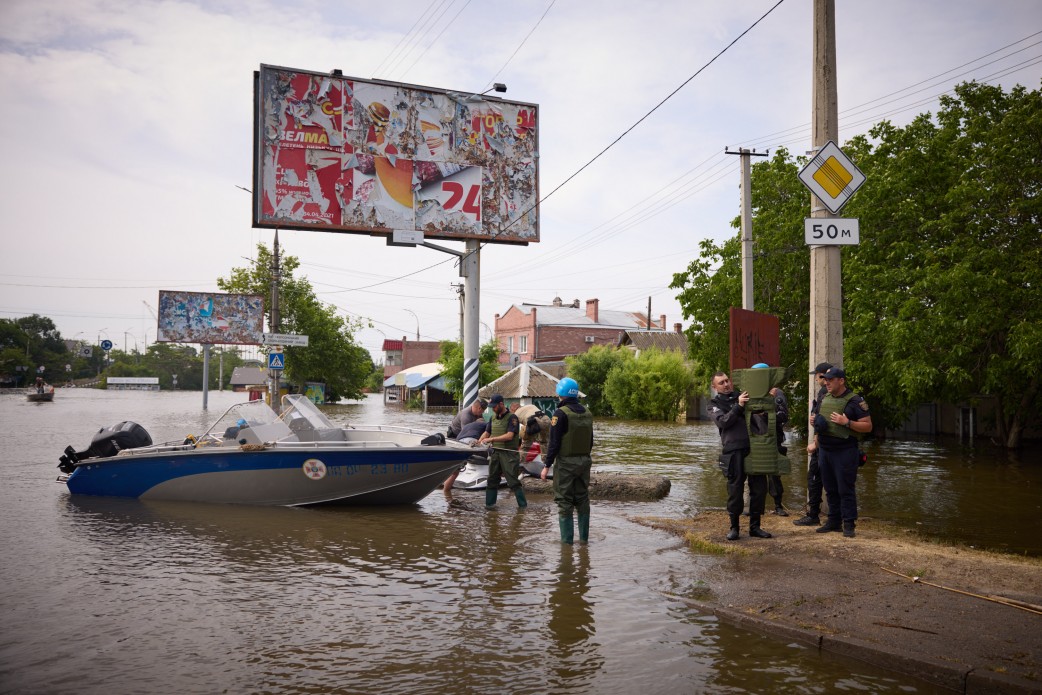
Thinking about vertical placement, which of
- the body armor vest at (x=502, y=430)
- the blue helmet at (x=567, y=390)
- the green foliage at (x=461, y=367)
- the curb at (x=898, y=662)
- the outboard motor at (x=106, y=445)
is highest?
the green foliage at (x=461, y=367)

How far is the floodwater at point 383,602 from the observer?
15.4 feet

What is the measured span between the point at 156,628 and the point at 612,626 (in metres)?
3.30

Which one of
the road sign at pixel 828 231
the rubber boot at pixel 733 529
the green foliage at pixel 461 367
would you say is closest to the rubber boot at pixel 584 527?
the rubber boot at pixel 733 529

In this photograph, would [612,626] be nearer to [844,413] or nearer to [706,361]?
[844,413]

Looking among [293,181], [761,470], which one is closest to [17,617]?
[761,470]

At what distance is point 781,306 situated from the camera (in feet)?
83.0

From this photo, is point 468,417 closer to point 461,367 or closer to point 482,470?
point 482,470

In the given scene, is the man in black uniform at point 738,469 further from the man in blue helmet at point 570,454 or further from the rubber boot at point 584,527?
the rubber boot at point 584,527

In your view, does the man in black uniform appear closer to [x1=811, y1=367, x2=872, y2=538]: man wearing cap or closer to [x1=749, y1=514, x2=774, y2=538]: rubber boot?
[x1=749, y1=514, x2=774, y2=538]: rubber boot

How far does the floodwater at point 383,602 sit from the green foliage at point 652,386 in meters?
28.4

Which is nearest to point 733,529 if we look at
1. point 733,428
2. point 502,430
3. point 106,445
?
point 733,428

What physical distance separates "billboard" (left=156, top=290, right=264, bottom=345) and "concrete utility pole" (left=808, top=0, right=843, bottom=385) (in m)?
45.1

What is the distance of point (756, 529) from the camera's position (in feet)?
26.7

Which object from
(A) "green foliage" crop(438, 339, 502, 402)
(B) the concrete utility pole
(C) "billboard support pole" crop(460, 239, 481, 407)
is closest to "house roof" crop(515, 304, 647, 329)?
(A) "green foliage" crop(438, 339, 502, 402)
